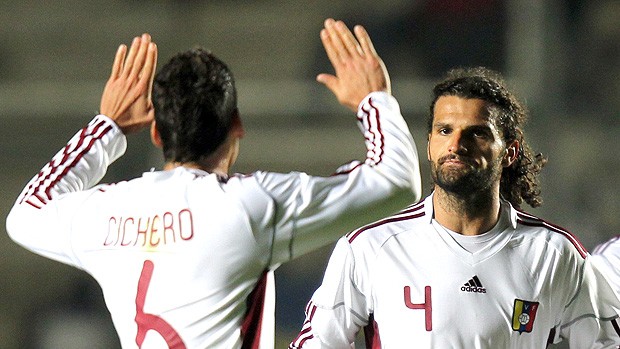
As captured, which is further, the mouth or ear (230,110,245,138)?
the mouth

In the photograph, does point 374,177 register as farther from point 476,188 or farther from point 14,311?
point 14,311

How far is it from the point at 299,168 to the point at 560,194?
230cm

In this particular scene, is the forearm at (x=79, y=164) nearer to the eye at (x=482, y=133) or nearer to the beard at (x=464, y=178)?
the beard at (x=464, y=178)

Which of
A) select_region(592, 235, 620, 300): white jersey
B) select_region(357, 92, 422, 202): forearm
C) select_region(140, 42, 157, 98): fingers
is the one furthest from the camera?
select_region(592, 235, 620, 300): white jersey

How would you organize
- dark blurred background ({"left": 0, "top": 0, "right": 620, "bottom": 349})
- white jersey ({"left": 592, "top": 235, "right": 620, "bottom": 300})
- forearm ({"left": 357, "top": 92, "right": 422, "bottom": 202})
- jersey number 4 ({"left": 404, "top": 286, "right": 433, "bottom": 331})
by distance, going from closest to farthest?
1. forearm ({"left": 357, "top": 92, "right": 422, "bottom": 202})
2. jersey number 4 ({"left": 404, "top": 286, "right": 433, "bottom": 331})
3. white jersey ({"left": 592, "top": 235, "right": 620, "bottom": 300})
4. dark blurred background ({"left": 0, "top": 0, "right": 620, "bottom": 349})

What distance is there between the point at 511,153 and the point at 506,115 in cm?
14

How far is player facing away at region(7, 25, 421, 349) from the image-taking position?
254 centimetres

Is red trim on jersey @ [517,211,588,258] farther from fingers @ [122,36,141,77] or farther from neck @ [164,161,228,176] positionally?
fingers @ [122,36,141,77]

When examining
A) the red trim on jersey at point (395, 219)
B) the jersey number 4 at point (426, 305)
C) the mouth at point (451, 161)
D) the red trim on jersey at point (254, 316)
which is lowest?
the jersey number 4 at point (426, 305)

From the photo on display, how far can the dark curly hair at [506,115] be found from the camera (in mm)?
3543

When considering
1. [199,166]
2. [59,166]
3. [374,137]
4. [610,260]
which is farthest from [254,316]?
[610,260]

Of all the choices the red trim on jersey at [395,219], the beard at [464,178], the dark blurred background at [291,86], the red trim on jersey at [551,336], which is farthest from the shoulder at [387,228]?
the dark blurred background at [291,86]

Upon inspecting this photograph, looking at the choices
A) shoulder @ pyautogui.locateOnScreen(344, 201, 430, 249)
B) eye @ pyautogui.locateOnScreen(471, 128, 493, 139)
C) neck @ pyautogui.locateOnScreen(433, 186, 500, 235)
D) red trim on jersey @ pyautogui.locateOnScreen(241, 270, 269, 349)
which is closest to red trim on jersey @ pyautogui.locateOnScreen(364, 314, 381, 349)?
shoulder @ pyautogui.locateOnScreen(344, 201, 430, 249)

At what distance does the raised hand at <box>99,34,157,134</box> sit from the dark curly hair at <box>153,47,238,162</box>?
0.73ft
